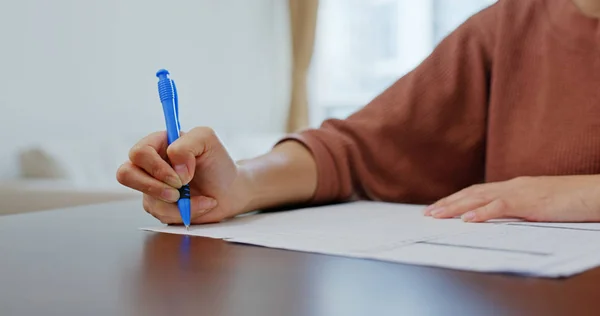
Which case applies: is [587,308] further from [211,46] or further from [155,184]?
[211,46]

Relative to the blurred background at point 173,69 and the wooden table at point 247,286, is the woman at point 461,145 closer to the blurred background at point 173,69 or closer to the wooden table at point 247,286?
the wooden table at point 247,286

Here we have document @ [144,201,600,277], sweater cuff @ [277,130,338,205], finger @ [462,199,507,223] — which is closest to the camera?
document @ [144,201,600,277]

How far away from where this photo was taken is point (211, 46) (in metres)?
3.53

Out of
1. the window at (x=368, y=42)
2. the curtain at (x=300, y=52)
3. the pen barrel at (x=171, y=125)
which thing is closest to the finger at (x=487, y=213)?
the pen barrel at (x=171, y=125)

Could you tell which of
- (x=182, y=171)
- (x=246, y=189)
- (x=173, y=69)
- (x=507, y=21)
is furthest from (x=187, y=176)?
(x=173, y=69)

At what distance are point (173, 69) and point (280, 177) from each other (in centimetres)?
240

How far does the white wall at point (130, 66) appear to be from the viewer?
8.16 feet

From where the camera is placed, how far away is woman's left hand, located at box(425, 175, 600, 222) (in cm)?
76

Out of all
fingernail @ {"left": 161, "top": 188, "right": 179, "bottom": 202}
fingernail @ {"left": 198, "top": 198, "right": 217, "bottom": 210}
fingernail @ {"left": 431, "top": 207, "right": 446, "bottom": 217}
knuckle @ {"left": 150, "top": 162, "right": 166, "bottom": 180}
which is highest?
knuckle @ {"left": 150, "top": 162, "right": 166, "bottom": 180}

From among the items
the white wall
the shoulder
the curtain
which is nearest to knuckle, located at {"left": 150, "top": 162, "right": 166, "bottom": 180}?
the shoulder

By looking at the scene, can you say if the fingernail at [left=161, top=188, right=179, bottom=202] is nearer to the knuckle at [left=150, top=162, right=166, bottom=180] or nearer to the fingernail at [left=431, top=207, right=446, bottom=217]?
A: the knuckle at [left=150, top=162, right=166, bottom=180]

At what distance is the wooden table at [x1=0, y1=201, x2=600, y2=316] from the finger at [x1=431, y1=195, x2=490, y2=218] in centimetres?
28

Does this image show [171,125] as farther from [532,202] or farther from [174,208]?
[532,202]

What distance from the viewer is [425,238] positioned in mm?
617
